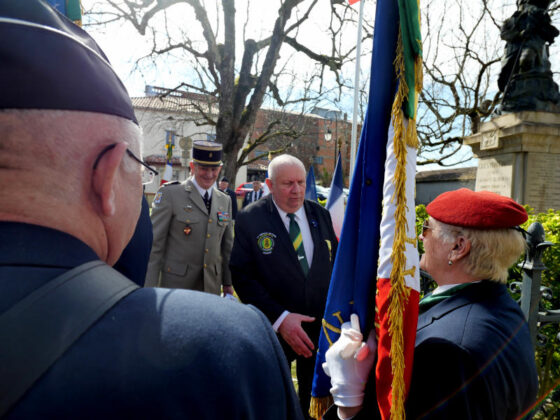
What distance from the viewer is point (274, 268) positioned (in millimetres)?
2865

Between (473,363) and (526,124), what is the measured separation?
601 centimetres

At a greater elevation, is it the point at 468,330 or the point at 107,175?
the point at 107,175

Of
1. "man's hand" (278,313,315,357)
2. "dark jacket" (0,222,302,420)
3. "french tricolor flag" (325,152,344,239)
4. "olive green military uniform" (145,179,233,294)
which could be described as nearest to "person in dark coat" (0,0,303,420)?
"dark jacket" (0,222,302,420)

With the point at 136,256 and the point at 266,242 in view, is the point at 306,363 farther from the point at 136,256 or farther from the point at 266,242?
the point at 136,256

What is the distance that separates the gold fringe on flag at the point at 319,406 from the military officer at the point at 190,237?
2.29 m

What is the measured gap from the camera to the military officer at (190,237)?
3826 mm

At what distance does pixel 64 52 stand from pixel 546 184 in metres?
7.33

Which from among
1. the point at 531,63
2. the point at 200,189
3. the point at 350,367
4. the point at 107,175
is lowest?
the point at 350,367

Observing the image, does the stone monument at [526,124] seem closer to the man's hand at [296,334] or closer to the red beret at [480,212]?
the man's hand at [296,334]

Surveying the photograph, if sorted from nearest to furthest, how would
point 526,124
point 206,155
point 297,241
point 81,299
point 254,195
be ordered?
1. point 81,299
2. point 297,241
3. point 206,155
4. point 526,124
5. point 254,195

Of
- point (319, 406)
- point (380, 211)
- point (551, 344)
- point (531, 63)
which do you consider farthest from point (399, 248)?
point (531, 63)

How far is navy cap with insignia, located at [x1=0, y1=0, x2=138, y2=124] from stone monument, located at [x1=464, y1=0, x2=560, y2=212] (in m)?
6.84

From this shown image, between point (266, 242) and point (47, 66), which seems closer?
point (47, 66)

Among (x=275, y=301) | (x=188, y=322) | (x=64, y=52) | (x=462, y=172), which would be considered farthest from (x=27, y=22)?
(x=462, y=172)
